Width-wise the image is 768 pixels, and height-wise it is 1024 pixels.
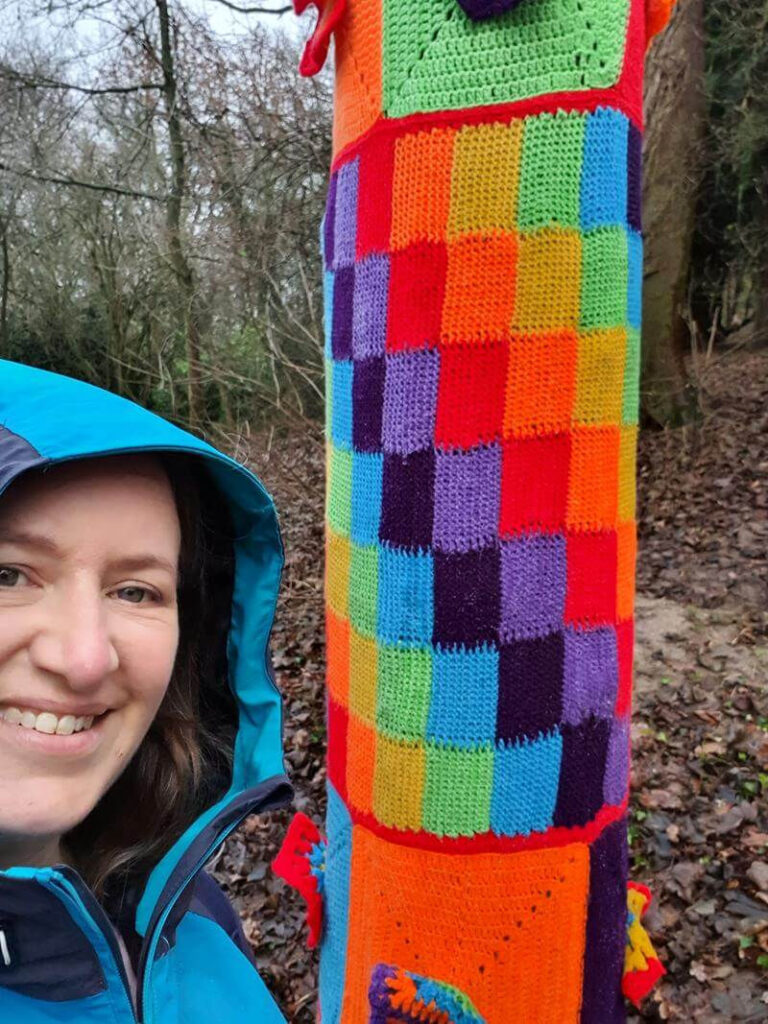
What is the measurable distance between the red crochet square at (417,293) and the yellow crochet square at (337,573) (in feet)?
1.24

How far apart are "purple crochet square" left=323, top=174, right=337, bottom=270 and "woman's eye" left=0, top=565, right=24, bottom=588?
76 centimetres

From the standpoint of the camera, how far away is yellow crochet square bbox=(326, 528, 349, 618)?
1.44 meters

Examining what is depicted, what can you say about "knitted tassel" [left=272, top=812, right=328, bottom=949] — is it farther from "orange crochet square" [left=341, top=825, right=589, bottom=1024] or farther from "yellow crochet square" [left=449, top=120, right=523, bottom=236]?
"yellow crochet square" [left=449, top=120, right=523, bottom=236]

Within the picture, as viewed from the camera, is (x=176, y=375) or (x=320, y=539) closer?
(x=320, y=539)

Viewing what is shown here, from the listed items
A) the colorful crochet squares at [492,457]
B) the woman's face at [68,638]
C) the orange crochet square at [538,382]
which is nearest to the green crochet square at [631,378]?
the colorful crochet squares at [492,457]

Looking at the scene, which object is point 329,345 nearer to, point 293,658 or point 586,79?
point 586,79

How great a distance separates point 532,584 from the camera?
1.28 m

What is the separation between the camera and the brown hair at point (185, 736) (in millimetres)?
1309

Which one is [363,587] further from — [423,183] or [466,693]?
[423,183]

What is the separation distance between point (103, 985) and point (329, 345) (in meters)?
1.05

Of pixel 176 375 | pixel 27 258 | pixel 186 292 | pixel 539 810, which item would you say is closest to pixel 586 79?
pixel 539 810

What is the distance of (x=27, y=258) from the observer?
14195 mm

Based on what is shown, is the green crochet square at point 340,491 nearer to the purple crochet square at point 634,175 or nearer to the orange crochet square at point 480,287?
the orange crochet square at point 480,287

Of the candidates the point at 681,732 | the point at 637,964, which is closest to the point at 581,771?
the point at 637,964
